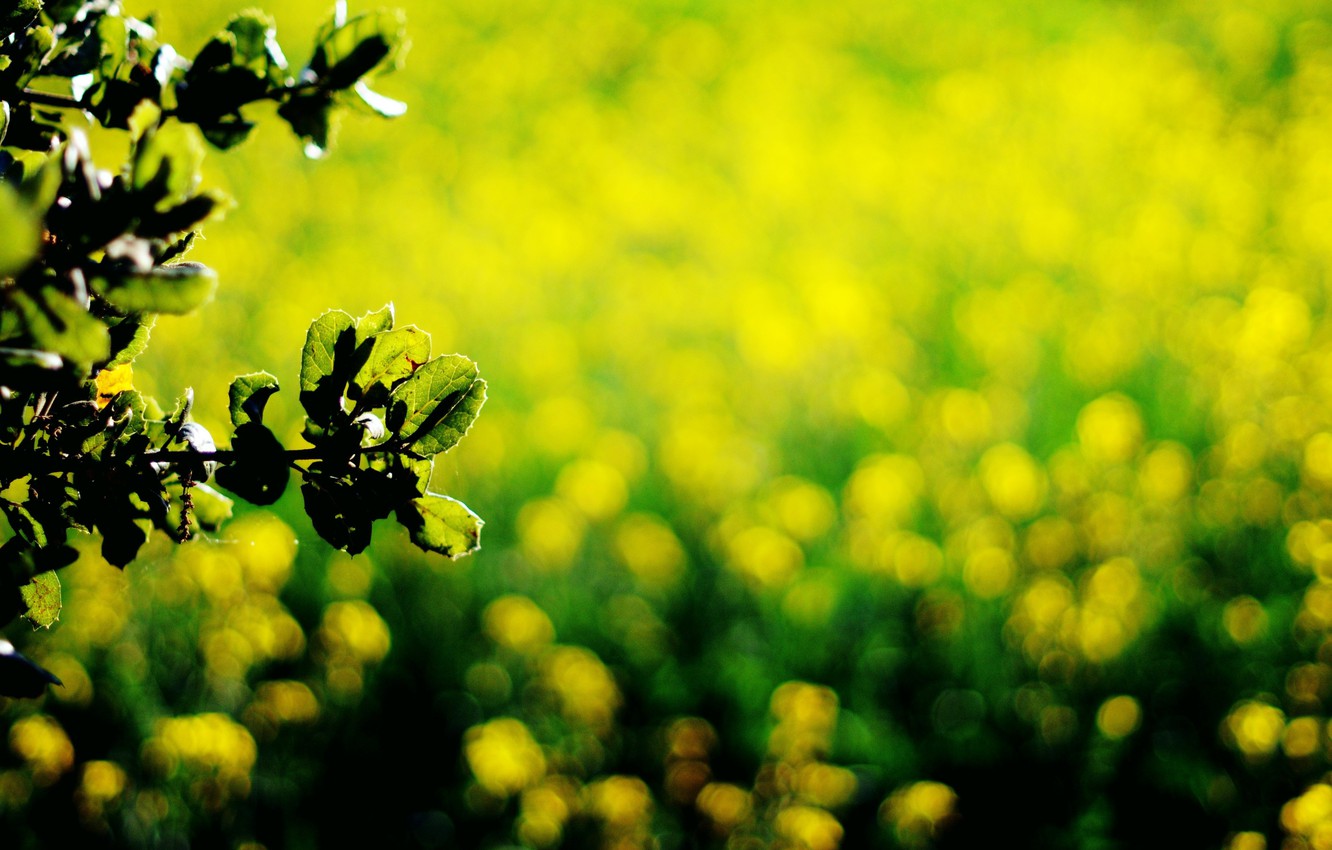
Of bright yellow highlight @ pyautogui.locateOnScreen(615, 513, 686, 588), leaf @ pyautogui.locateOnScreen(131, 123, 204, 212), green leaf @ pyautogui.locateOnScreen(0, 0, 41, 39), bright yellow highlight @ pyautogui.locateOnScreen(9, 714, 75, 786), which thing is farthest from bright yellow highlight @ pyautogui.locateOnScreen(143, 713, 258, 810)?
leaf @ pyautogui.locateOnScreen(131, 123, 204, 212)

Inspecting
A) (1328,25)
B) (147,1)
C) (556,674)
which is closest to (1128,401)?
(556,674)

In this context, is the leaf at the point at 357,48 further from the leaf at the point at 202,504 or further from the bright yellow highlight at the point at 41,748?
the bright yellow highlight at the point at 41,748

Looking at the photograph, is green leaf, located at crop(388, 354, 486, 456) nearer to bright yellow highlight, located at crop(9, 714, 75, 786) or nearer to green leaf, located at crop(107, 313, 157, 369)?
green leaf, located at crop(107, 313, 157, 369)

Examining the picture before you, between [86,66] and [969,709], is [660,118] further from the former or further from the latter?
[86,66]

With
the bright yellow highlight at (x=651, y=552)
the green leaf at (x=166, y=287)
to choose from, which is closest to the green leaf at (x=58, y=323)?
the green leaf at (x=166, y=287)

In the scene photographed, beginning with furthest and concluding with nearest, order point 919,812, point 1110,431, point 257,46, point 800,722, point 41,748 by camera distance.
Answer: point 1110,431 → point 800,722 → point 919,812 → point 41,748 → point 257,46

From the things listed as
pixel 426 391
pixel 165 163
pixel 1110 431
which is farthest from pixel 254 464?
pixel 1110 431

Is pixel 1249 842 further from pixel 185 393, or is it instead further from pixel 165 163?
pixel 165 163
